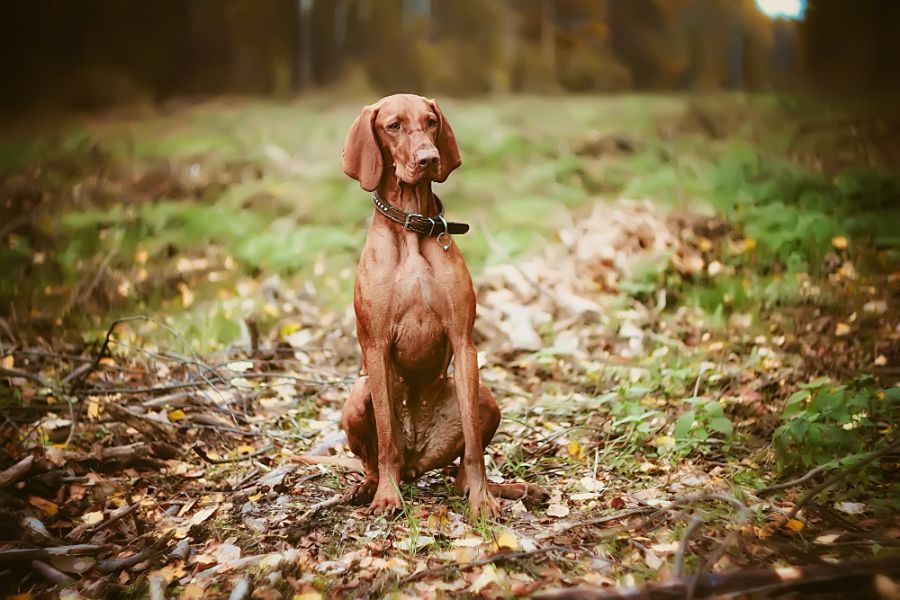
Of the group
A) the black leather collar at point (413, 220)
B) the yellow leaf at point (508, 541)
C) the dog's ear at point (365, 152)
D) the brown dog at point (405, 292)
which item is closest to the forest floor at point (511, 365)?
the yellow leaf at point (508, 541)

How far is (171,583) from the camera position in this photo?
2.97 m

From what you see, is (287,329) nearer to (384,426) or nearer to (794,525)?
(384,426)

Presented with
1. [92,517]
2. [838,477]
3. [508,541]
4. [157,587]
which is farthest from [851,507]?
[92,517]

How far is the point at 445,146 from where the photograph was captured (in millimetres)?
3494

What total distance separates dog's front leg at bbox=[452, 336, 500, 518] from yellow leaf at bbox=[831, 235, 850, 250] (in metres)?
4.74

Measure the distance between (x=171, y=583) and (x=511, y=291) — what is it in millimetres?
4438

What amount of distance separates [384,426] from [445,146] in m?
1.37

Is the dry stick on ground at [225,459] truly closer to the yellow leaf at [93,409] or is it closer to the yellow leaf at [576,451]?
the yellow leaf at [93,409]

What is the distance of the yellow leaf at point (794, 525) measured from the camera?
3.00 metres

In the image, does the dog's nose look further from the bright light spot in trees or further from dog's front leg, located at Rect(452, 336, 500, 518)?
the bright light spot in trees

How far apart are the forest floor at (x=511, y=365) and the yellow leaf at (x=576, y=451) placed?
0.02m

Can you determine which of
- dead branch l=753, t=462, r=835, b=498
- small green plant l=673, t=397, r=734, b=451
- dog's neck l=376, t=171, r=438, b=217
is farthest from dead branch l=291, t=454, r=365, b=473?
dead branch l=753, t=462, r=835, b=498

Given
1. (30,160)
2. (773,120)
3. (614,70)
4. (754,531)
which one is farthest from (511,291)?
(614,70)

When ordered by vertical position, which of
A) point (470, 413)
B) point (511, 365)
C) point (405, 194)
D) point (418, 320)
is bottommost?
point (511, 365)
